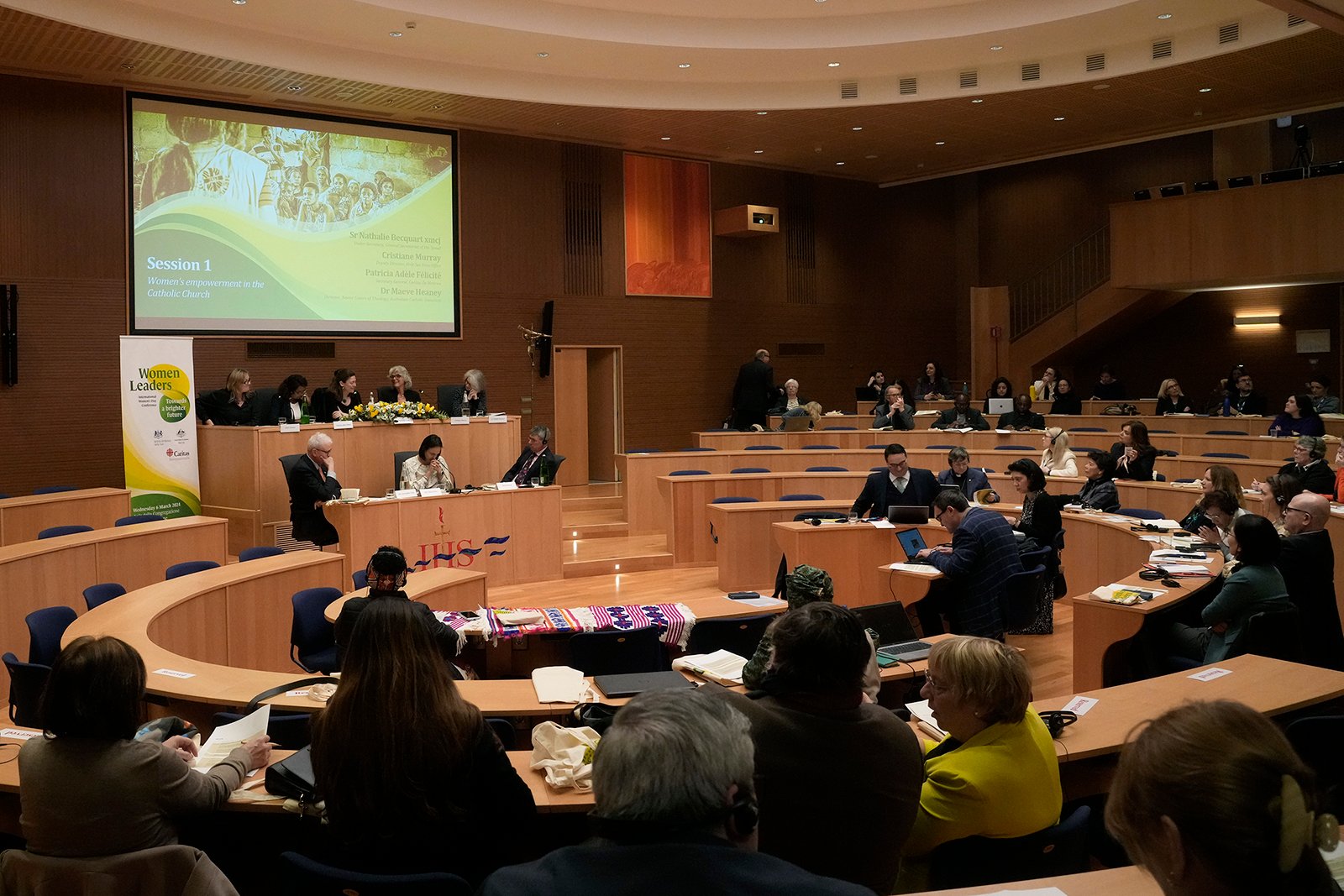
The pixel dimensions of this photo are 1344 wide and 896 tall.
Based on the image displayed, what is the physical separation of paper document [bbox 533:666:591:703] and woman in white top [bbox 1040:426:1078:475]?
7494 millimetres

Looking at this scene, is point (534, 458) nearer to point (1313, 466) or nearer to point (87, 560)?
point (87, 560)

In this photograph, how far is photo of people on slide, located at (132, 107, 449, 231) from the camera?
11.6 m

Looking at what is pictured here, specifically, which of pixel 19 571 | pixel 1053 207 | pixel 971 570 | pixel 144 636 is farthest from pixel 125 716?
pixel 1053 207

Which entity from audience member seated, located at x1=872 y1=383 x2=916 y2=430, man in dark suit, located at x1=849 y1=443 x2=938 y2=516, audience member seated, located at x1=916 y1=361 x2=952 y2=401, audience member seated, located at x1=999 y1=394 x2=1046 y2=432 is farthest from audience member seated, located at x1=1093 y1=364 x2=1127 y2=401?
man in dark suit, located at x1=849 y1=443 x2=938 y2=516

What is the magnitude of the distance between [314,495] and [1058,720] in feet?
22.1

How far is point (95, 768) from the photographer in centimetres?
249

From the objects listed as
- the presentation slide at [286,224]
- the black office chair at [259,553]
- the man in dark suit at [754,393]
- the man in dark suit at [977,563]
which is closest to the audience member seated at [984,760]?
the man in dark suit at [977,563]

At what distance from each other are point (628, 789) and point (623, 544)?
9.60 m

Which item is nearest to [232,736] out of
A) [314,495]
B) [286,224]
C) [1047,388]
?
[314,495]

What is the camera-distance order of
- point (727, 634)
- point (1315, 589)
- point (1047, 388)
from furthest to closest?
point (1047, 388)
point (727, 634)
point (1315, 589)

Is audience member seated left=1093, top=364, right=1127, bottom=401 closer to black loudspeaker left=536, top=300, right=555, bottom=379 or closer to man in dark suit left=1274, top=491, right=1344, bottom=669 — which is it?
black loudspeaker left=536, top=300, right=555, bottom=379

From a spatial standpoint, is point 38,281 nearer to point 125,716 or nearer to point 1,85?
point 1,85

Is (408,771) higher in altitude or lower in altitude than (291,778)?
higher

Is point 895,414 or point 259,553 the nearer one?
point 259,553
